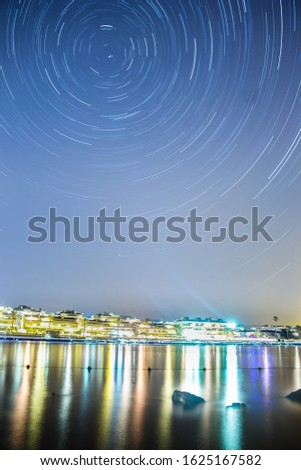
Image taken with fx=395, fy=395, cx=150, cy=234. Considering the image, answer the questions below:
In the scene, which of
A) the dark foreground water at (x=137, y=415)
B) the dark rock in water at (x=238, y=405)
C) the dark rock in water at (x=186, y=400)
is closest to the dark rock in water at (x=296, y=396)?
the dark foreground water at (x=137, y=415)

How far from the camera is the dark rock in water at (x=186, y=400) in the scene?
28253 millimetres

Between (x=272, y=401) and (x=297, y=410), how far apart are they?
15.2 ft

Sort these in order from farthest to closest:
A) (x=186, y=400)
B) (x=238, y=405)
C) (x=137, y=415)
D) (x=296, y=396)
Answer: (x=296, y=396)
(x=238, y=405)
(x=186, y=400)
(x=137, y=415)

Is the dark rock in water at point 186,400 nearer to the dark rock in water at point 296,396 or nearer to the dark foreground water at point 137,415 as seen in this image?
the dark foreground water at point 137,415

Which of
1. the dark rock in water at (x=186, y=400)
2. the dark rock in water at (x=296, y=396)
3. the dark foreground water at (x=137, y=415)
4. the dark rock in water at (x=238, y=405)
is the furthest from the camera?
the dark rock in water at (x=296, y=396)

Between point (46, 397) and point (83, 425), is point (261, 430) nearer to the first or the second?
point (83, 425)

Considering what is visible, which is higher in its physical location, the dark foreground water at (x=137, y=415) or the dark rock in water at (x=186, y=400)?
the dark rock in water at (x=186, y=400)

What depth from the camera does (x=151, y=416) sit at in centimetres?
2511

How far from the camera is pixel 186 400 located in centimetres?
2875

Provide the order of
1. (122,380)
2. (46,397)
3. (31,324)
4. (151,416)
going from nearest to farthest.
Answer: (151,416) → (46,397) → (122,380) → (31,324)

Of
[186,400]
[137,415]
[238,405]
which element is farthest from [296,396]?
[137,415]

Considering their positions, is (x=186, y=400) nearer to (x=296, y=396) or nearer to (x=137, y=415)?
(x=137, y=415)
